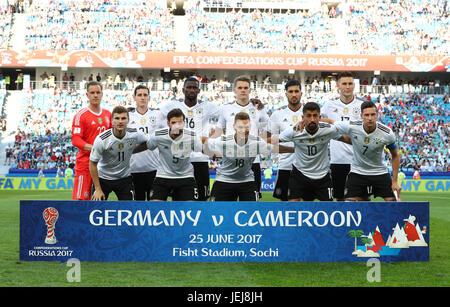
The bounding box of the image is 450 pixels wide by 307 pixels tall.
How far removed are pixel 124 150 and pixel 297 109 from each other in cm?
278

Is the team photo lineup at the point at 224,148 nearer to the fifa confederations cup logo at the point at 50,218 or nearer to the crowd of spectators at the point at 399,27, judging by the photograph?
the fifa confederations cup logo at the point at 50,218

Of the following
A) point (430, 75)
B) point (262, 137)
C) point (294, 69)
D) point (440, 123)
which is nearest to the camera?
point (262, 137)

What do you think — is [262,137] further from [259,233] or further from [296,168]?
[259,233]

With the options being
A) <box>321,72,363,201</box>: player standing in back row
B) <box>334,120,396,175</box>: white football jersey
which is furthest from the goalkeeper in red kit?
<box>321,72,363,201</box>: player standing in back row

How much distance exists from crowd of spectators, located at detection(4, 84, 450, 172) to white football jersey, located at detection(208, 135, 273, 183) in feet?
68.5

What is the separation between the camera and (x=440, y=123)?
34.6m

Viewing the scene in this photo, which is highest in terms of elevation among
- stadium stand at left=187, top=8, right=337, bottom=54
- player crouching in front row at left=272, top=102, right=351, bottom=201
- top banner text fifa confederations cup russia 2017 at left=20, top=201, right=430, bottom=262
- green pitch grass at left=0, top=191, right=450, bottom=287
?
stadium stand at left=187, top=8, right=337, bottom=54

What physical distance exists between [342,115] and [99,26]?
33.5 meters

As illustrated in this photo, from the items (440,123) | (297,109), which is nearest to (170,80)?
(440,123)

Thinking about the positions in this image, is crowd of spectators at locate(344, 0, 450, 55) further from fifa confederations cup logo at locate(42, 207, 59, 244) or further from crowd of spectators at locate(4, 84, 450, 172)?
fifa confederations cup logo at locate(42, 207, 59, 244)

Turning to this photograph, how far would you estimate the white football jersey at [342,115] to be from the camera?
29.3ft

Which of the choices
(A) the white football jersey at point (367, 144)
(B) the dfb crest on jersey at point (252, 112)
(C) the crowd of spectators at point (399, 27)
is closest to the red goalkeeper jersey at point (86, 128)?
(B) the dfb crest on jersey at point (252, 112)

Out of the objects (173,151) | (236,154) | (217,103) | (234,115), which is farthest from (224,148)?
(217,103)

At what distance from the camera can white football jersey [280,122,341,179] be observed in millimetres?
7785
